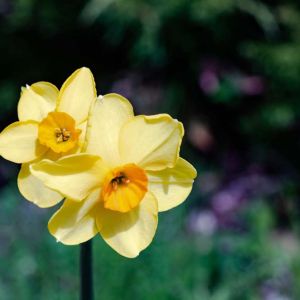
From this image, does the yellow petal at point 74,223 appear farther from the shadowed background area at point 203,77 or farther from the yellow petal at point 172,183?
the shadowed background area at point 203,77

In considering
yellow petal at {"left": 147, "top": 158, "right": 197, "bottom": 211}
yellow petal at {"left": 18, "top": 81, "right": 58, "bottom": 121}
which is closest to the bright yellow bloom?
yellow petal at {"left": 147, "top": 158, "right": 197, "bottom": 211}

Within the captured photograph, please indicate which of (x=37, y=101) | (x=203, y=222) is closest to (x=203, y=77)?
(x=203, y=222)

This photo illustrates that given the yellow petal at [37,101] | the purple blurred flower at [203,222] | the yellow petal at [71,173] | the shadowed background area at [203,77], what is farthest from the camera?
the shadowed background area at [203,77]

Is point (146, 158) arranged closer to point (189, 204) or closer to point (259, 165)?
point (189, 204)

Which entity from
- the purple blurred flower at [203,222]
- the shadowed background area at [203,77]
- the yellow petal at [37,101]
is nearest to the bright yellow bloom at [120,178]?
the yellow petal at [37,101]

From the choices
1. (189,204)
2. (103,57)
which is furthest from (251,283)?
(103,57)

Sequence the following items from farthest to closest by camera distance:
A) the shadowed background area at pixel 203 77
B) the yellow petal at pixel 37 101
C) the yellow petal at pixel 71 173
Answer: the shadowed background area at pixel 203 77 → the yellow petal at pixel 37 101 → the yellow petal at pixel 71 173

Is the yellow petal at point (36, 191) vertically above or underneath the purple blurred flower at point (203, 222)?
above
